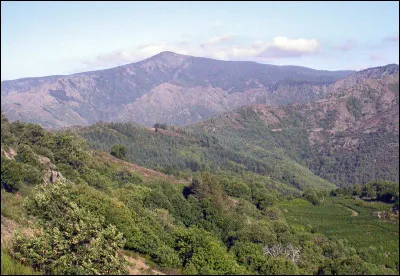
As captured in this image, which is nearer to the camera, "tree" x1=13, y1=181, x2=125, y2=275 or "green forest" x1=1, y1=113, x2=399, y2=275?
"tree" x1=13, y1=181, x2=125, y2=275

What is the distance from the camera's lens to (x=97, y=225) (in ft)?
58.7

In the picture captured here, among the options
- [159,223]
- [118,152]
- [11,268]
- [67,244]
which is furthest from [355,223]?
[11,268]

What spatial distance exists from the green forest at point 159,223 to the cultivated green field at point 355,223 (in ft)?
0.64

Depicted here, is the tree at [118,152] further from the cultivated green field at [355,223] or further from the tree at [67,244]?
the tree at [67,244]

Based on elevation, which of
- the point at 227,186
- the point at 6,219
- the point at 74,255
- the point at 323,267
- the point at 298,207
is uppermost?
the point at 6,219

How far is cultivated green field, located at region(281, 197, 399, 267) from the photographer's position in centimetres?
4219

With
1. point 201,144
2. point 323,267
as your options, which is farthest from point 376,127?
point 323,267

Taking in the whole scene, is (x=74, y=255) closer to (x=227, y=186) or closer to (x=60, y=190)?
(x=60, y=190)

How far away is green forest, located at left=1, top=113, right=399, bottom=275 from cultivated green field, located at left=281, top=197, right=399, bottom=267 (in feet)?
0.64

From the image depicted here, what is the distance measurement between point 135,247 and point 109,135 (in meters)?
149

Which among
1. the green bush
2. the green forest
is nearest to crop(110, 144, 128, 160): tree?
the green forest

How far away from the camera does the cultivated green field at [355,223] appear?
138 feet

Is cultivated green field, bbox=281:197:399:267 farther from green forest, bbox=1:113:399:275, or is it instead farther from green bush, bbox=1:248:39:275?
green bush, bbox=1:248:39:275

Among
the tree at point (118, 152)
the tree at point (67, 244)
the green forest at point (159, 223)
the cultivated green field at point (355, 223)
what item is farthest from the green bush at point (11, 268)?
the tree at point (118, 152)
